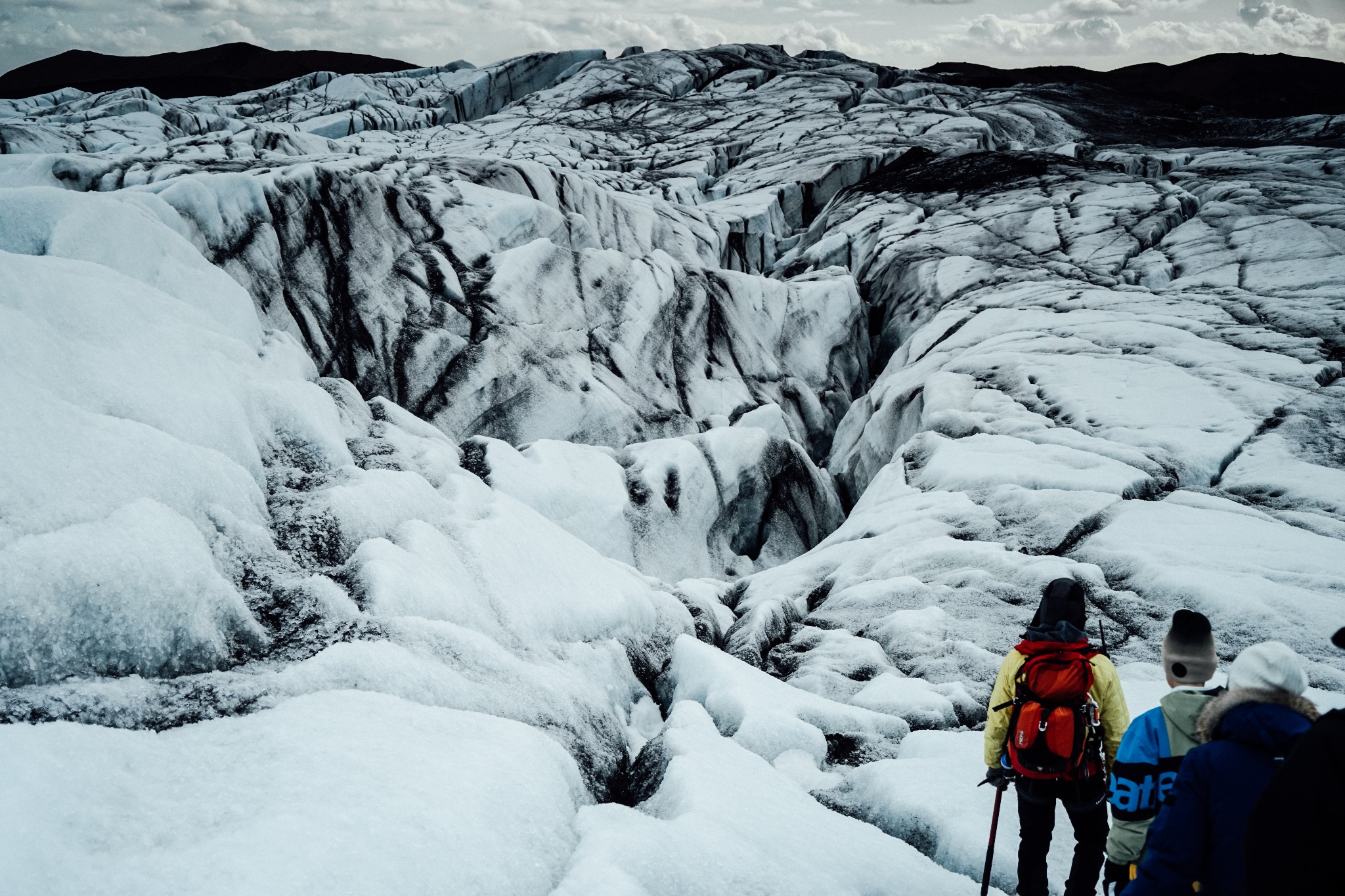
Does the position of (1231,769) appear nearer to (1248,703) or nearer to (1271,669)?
(1248,703)

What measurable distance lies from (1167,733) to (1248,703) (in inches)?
43.8

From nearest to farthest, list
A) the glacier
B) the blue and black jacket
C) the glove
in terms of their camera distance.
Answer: the blue and black jacket < the glove < the glacier

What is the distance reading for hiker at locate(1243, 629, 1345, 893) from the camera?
188 cm

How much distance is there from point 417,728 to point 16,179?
68.4ft

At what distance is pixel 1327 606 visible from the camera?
7.67 meters

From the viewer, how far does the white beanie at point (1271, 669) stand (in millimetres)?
2535

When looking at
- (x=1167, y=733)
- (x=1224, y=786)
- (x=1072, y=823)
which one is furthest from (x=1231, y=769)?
(x=1072, y=823)

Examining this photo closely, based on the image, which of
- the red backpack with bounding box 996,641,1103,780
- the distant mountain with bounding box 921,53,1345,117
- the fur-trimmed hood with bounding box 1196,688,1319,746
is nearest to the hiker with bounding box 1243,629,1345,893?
the fur-trimmed hood with bounding box 1196,688,1319,746

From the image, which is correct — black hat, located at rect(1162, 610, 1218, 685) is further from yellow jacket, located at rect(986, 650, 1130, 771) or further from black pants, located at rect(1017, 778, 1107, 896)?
black pants, located at rect(1017, 778, 1107, 896)

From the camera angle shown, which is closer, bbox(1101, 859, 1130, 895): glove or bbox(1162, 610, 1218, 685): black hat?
bbox(1162, 610, 1218, 685): black hat

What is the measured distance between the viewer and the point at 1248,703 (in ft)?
8.36

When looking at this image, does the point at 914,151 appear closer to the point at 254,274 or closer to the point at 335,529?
the point at 254,274

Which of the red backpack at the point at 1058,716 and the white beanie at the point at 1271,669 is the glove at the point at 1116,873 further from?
the white beanie at the point at 1271,669

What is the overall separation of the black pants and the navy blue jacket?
5.67 ft
